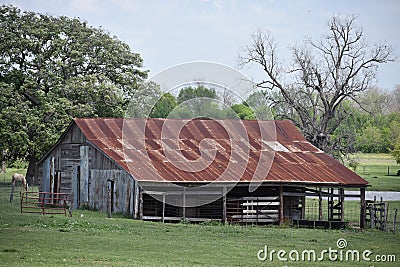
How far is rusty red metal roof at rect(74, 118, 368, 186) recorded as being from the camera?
3425 cm

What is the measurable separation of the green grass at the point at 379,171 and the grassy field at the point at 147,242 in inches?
1321

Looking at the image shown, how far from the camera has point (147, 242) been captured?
2294cm

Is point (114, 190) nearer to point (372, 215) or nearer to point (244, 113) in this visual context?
point (372, 215)

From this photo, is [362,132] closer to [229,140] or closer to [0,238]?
[229,140]

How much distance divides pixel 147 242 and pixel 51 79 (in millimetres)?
35121

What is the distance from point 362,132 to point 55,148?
71339 mm

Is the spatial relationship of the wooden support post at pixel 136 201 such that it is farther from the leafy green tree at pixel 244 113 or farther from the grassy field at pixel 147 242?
the leafy green tree at pixel 244 113

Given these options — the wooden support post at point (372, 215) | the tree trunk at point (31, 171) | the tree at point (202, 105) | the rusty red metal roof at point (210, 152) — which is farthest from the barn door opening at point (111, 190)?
the tree trunk at point (31, 171)

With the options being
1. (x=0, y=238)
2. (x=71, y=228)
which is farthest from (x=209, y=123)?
(x=0, y=238)

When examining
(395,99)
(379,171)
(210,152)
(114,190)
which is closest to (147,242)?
(114,190)

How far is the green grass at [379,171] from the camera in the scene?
212ft

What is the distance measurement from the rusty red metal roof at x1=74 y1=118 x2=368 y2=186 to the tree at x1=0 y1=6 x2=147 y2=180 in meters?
16.3

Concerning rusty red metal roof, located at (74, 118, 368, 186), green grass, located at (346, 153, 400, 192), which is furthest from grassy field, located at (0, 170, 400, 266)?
green grass, located at (346, 153, 400, 192)

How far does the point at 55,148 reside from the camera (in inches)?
1549
